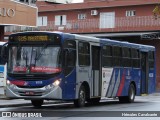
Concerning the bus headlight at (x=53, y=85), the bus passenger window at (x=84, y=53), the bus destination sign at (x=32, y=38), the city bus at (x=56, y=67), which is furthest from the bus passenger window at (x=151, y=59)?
the bus headlight at (x=53, y=85)

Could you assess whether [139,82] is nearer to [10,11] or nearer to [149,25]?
[10,11]

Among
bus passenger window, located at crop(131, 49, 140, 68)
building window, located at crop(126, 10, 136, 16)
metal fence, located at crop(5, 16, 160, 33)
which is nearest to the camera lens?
bus passenger window, located at crop(131, 49, 140, 68)

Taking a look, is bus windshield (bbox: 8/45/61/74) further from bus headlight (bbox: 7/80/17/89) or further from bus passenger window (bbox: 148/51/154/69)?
bus passenger window (bbox: 148/51/154/69)

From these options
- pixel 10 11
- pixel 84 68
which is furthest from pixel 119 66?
pixel 10 11

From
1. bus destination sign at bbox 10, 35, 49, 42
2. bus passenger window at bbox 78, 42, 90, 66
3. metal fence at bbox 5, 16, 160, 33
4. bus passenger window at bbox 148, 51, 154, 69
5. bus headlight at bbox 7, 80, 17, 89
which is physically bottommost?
bus headlight at bbox 7, 80, 17, 89

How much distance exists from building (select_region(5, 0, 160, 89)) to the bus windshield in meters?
28.2

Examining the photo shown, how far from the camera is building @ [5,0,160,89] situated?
48094 mm

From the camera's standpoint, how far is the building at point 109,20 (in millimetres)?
48094

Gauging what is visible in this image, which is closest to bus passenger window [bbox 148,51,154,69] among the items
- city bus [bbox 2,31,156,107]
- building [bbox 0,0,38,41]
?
city bus [bbox 2,31,156,107]

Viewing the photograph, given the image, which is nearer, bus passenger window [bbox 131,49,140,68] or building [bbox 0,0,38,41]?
bus passenger window [bbox 131,49,140,68]

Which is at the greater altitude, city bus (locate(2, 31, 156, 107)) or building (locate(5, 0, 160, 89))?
building (locate(5, 0, 160, 89))

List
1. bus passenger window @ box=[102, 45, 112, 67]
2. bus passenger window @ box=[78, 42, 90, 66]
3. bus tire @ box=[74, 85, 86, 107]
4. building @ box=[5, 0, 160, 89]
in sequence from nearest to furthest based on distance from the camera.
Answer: bus tire @ box=[74, 85, 86, 107] < bus passenger window @ box=[78, 42, 90, 66] < bus passenger window @ box=[102, 45, 112, 67] < building @ box=[5, 0, 160, 89]

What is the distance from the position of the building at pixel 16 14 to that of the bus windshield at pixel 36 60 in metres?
16.3

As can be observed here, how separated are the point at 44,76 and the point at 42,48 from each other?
1.12 meters
